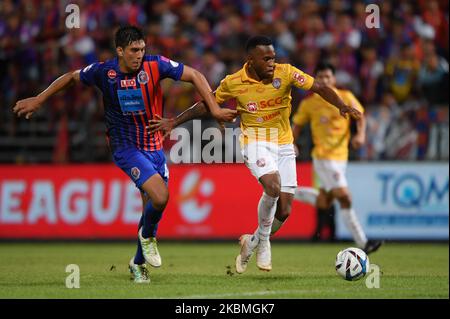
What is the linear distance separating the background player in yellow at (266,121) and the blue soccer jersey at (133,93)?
0.48 m

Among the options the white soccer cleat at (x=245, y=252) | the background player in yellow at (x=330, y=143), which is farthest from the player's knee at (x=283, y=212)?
the background player in yellow at (x=330, y=143)

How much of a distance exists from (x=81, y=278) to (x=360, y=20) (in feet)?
34.4

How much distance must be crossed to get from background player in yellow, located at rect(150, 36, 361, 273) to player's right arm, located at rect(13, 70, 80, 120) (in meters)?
1.25

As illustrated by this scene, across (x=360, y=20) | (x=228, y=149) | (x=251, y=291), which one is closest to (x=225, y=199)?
(x=228, y=149)

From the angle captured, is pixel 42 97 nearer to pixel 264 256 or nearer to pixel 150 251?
pixel 150 251

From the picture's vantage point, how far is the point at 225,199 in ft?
53.1

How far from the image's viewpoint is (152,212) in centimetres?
932

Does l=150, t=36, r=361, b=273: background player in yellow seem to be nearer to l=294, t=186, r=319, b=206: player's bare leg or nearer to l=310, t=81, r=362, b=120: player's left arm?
l=310, t=81, r=362, b=120: player's left arm

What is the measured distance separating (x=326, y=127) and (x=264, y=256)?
4303mm

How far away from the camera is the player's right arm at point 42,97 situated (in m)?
9.17

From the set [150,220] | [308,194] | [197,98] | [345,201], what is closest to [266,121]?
[150,220]

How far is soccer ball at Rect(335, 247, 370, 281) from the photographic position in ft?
30.7

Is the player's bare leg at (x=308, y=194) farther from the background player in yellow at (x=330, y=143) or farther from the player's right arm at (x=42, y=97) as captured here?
the player's right arm at (x=42, y=97)

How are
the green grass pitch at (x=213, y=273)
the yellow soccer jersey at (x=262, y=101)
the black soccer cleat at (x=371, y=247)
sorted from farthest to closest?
the black soccer cleat at (x=371, y=247), the yellow soccer jersey at (x=262, y=101), the green grass pitch at (x=213, y=273)
